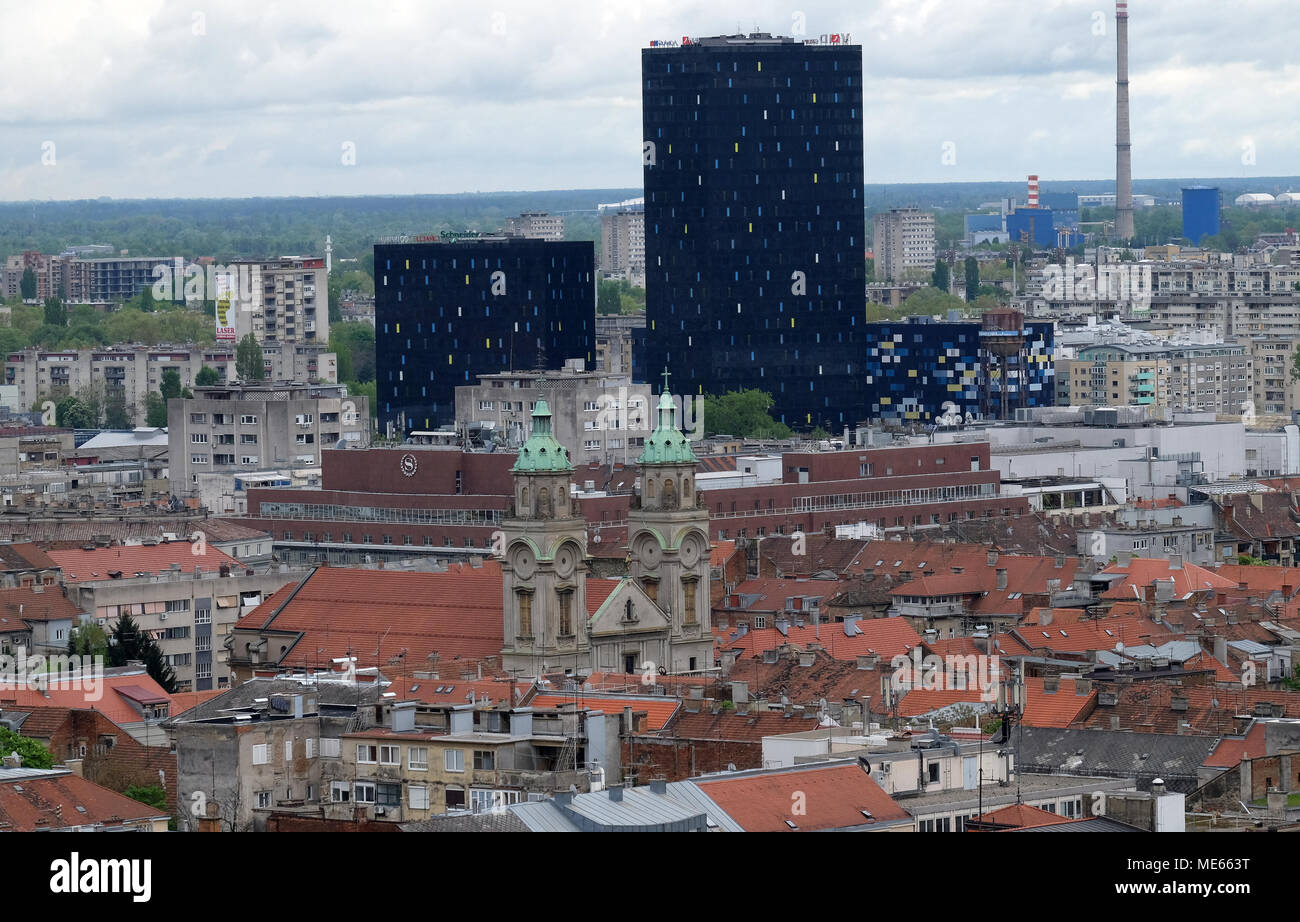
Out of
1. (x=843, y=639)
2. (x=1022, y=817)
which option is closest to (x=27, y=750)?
(x=1022, y=817)

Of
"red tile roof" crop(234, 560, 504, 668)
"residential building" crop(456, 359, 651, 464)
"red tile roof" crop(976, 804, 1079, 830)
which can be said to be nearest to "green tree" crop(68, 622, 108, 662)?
"red tile roof" crop(234, 560, 504, 668)

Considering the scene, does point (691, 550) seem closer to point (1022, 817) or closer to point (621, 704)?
point (621, 704)

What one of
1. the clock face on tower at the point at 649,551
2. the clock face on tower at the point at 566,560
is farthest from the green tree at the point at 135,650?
the clock face on tower at the point at 649,551
